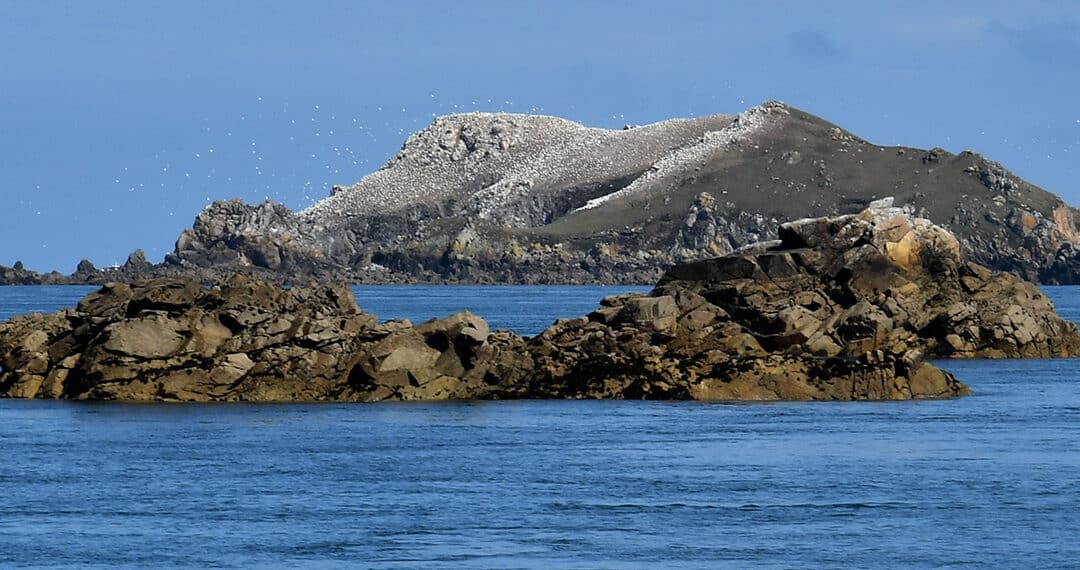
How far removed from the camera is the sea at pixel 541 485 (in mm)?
→ 36031

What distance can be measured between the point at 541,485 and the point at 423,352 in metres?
19.5

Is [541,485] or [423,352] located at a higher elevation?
[423,352]

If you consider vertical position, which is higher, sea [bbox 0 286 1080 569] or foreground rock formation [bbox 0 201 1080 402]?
foreground rock formation [bbox 0 201 1080 402]

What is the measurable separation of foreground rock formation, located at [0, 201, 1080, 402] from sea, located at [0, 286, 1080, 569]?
1.51 metres

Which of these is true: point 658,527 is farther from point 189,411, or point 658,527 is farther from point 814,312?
point 814,312

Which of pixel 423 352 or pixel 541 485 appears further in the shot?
pixel 423 352

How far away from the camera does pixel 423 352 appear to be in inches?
2507

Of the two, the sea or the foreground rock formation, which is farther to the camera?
the foreground rock formation

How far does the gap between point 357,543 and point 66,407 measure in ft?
88.0

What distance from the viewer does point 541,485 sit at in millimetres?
44750

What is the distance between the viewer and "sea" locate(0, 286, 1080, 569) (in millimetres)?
36031

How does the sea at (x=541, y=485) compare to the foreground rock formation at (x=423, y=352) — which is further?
the foreground rock formation at (x=423, y=352)

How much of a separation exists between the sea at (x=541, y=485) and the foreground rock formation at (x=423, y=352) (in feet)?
4.95

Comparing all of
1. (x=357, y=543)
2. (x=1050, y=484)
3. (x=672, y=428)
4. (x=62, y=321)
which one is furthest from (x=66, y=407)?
(x=1050, y=484)
